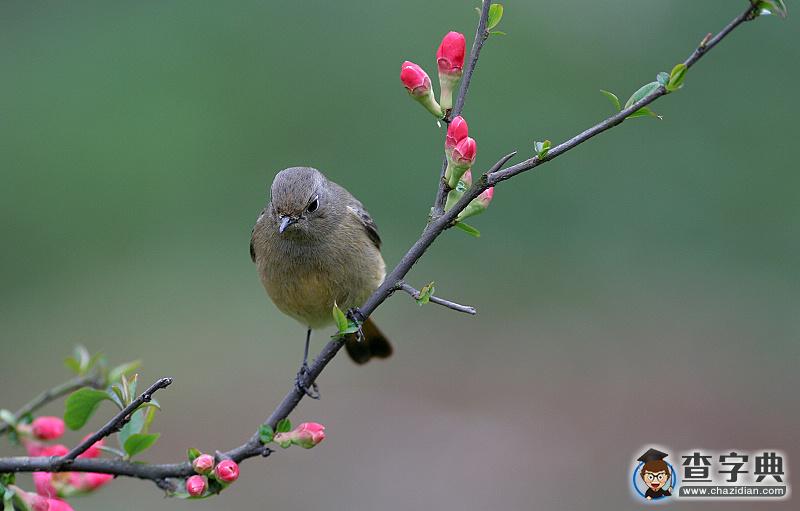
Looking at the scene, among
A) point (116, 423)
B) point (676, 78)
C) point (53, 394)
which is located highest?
point (676, 78)

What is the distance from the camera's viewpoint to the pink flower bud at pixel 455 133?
2594 millimetres

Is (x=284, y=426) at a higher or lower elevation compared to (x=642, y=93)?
lower

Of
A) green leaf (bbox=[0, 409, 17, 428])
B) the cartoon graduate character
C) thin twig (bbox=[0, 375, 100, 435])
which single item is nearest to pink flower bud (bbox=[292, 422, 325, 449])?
thin twig (bbox=[0, 375, 100, 435])

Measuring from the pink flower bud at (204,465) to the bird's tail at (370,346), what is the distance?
2.41 metres

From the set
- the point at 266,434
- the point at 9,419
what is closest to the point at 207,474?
→ the point at 266,434

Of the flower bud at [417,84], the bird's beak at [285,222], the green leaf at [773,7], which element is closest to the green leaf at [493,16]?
the flower bud at [417,84]

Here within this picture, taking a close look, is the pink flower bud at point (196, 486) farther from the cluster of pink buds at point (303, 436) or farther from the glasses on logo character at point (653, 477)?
the glasses on logo character at point (653, 477)

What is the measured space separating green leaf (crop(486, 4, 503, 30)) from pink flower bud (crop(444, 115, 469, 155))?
324mm

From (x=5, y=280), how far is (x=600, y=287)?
6.57m

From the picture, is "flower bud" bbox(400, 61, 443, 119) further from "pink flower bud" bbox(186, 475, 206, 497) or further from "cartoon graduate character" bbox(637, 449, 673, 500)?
"cartoon graduate character" bbox(637, 449, 673, 500)

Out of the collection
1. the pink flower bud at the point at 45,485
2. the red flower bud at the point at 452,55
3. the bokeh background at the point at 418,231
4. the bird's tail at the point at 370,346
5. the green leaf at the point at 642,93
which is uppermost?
the bokeh background at the point at 418,231

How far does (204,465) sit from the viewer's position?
8.51ft

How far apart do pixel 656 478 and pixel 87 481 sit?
2.60 m

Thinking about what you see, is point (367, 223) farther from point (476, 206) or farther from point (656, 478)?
point (476, 206)
